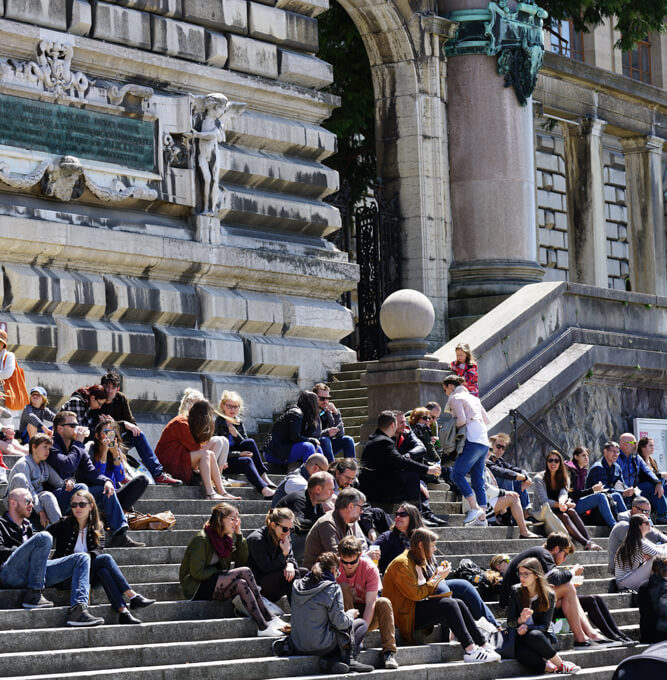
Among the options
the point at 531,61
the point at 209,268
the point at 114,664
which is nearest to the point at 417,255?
the point at 531,61

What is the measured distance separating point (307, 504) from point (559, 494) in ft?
12.6

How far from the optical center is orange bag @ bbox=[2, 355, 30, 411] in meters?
14.0

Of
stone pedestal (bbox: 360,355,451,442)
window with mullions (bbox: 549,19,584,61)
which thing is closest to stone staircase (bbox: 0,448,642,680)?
stone pedestal (bbox: 360,355,451,442)

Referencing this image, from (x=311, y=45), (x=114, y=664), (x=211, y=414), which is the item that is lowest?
(x=114, y=664)

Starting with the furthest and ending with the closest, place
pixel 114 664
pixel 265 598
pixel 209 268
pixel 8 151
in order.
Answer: pixel 209 268 → pixel 8 151 → pixel 265 598 → pixel 114 664

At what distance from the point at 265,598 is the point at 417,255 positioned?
11200 millimetres

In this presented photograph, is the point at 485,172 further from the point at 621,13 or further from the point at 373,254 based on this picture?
the point at 621,13

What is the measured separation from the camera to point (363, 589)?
11727 mm

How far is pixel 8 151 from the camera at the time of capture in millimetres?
16094

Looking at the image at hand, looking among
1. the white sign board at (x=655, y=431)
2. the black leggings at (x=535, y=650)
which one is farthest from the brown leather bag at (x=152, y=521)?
the white sign board at (x=655, y=431)

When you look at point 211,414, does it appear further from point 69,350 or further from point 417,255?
point 417,255

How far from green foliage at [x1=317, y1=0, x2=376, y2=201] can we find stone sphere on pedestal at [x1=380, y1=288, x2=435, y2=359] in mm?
7476

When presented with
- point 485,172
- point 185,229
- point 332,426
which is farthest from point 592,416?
point 185,229

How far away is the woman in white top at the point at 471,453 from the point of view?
14.9 meters
